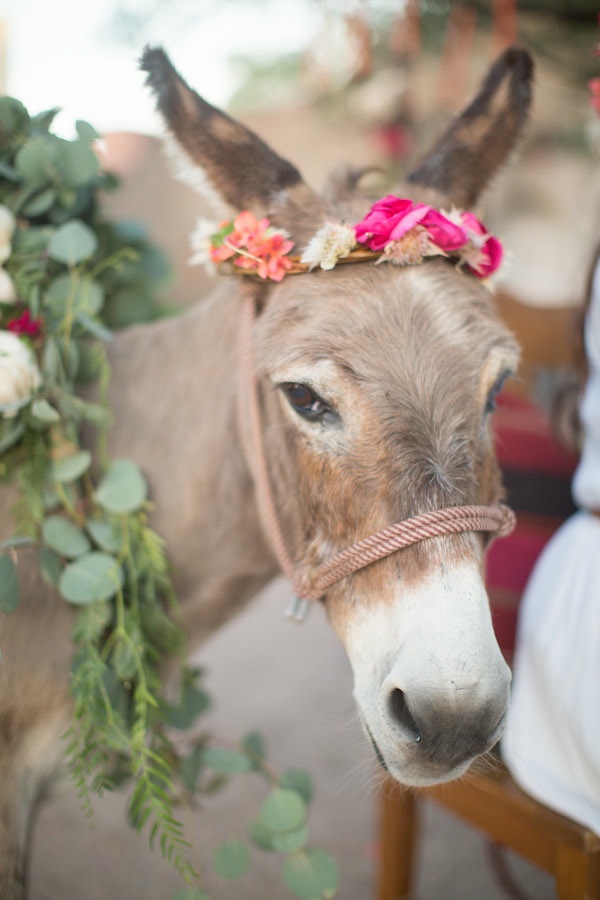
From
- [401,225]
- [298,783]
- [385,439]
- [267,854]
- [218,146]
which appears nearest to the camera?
[385,439]

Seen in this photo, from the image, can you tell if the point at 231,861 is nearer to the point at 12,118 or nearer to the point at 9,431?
the point at 9,431

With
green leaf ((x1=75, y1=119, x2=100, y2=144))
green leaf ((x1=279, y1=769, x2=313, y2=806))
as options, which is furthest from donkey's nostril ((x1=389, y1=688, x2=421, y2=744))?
green leaf ((x1=75, y1=119, x2=100, y2=144))

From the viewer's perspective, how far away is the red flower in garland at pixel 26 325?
1673mm

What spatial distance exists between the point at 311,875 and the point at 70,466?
3.83ft

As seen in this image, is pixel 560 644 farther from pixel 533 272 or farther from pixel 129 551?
pixel 533 272

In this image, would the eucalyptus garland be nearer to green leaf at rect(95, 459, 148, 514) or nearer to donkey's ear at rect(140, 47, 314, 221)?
green leaf at rect(95, 459, 148, 514)

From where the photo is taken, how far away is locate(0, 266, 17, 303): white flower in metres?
1.68

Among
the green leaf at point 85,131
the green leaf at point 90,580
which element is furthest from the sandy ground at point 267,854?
the green leaf at point 85,131

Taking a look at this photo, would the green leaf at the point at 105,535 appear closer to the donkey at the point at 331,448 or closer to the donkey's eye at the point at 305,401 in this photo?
the donkey at the point at 331,448

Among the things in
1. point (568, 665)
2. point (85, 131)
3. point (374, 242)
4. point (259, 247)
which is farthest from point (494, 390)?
point (85, 131)

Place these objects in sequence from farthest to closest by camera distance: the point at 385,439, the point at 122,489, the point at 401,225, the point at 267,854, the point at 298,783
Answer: the point at 267,854
the point at 298,783
the point at 122,489
the point at 401,225
the point at 385,439

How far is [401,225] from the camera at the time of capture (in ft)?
4.46

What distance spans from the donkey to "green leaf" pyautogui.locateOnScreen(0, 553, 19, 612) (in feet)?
0.90

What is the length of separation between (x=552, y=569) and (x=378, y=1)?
207 inches
